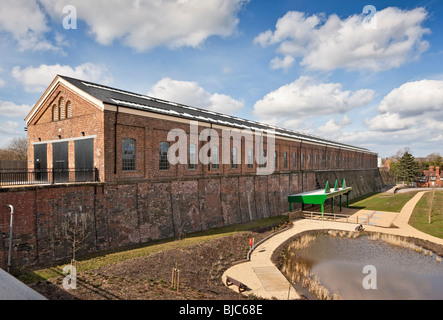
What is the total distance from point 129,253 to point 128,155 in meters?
6.21

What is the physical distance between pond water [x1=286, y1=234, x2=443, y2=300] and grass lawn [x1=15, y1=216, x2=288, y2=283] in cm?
602

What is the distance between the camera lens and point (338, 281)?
13.1 metres

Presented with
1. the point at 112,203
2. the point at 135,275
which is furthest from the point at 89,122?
the point at 135,275

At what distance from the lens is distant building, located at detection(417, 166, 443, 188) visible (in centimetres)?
7238

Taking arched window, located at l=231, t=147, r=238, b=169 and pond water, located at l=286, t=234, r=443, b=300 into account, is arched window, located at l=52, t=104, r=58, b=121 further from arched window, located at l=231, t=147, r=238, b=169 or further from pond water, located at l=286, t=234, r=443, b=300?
pond water, located at l=286, t=234, r=443, b=300

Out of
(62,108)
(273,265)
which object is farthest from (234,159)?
(62,108)

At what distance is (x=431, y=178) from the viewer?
76.4 m

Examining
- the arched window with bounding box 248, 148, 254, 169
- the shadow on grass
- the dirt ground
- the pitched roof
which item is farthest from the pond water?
the pitched roof

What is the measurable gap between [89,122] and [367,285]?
18182 millimetres

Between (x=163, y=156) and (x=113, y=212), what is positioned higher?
(x=163, y=156)

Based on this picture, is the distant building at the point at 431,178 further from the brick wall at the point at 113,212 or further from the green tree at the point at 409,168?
the brick wall at the point at 113,212

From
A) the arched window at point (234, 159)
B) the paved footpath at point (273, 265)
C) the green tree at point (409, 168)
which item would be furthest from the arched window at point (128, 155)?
the green tree at point (409, 168)

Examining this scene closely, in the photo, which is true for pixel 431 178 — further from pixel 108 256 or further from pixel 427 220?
pixel 108 256
